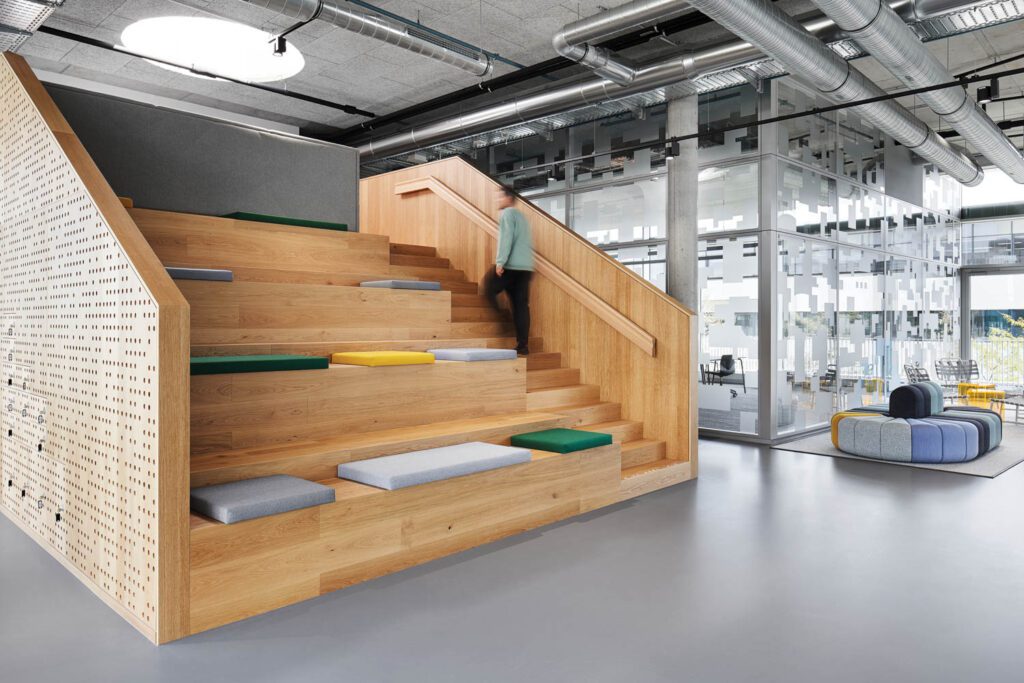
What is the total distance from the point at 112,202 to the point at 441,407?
7.33ft

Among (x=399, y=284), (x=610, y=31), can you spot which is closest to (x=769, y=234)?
(x=610, y=31)

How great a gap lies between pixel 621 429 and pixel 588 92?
372 cm

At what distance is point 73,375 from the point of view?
3.46 metres

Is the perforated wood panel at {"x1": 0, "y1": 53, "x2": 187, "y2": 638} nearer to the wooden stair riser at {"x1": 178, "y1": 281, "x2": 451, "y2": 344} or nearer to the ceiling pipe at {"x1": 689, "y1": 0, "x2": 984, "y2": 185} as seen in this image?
the wooden stair riser at {"x1": 178, "y1": 281, "x2": 451, "y2": 344}

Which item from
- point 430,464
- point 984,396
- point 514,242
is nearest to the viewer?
point 430,464

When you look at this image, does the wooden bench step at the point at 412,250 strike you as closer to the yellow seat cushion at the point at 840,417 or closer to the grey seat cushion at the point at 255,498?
the grey seat cushion at the point at 255,498

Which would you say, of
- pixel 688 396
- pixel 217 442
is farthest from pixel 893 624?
pixel 217 442

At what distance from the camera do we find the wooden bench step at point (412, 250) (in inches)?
277

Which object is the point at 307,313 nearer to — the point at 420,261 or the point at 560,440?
the point at 560,440

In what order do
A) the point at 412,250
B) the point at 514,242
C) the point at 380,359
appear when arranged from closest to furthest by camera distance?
the point at 380,359, the point at 514,242, the point at 412,250

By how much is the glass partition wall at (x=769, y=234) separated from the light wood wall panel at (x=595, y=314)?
141cm

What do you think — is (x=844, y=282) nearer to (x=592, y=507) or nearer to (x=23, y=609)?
(x=592, y=507)

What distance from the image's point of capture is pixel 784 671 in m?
2.53

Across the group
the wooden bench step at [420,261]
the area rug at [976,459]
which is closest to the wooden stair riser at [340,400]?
the wooden bench step at [420,261]
